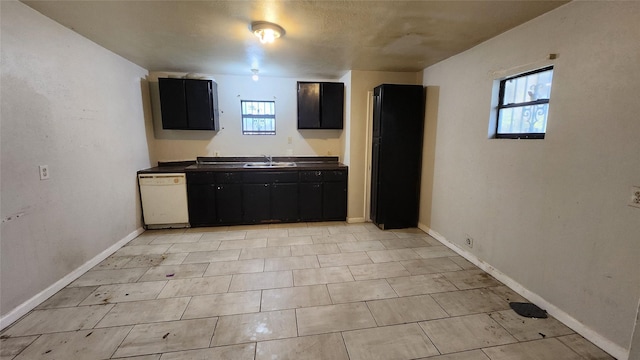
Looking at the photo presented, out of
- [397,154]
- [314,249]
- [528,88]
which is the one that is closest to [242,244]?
[314,249]

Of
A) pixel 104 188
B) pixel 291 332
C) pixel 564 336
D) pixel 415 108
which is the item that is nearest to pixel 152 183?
pixel 104 188

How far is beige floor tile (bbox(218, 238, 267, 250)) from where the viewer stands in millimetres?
3320

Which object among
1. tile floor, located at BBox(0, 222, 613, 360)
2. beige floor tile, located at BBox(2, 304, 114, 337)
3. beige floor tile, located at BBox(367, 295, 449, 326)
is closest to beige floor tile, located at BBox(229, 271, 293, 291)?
tile floor, located at BBox(0, 222, 613, 360)

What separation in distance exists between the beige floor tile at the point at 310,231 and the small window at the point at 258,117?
177cm

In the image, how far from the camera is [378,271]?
2.73 meters

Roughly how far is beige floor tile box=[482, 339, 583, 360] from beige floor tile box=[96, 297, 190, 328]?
2271mm

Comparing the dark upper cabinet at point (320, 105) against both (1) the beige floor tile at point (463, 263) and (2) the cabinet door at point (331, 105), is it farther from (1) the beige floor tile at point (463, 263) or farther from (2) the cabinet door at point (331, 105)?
(1) the beige floor tile at point (463, 263)

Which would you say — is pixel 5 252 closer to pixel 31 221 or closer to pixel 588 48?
pixel 31 221

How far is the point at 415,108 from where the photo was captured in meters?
3.74

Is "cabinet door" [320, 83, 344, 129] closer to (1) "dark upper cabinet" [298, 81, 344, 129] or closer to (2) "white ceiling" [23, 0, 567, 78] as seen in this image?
(1) "dark upper cabinet" [298, 81, 344, 129]

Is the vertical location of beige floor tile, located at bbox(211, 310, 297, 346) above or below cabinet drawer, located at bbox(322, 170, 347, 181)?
below

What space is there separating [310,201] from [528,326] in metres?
2.92

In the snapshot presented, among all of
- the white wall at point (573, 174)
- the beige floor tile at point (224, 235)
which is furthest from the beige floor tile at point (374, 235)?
the beige floor tile at point (224, 235)

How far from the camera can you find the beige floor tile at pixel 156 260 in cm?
287
